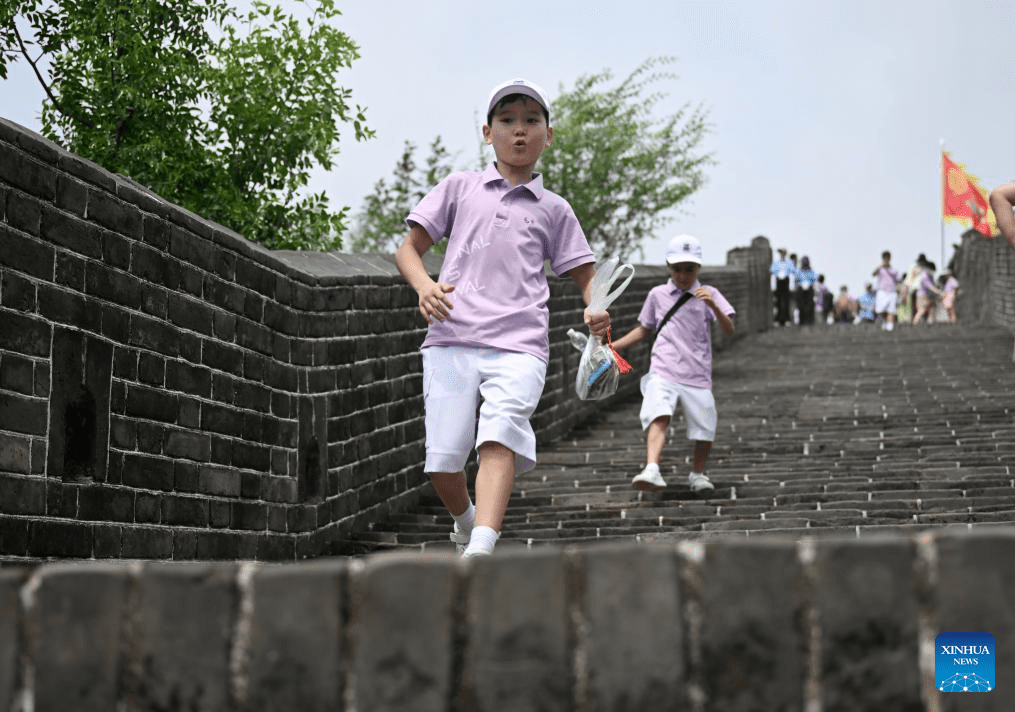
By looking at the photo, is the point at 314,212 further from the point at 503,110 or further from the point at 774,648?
the point at 774,648


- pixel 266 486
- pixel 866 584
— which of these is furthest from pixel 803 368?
pixel 866 584

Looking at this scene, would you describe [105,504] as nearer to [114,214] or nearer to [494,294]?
[114,214]

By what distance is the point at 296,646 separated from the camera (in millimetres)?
2275

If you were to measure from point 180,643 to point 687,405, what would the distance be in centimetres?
619

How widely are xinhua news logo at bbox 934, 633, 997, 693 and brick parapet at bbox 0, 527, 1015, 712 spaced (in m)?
0.02

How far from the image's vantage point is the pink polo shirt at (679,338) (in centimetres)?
836

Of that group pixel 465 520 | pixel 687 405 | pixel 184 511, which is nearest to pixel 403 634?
pixel 465 520

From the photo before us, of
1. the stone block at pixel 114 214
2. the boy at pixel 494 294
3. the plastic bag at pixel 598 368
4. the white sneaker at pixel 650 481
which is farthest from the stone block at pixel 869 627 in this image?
the white sneaker at pixel 650 481

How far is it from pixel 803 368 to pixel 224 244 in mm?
11494

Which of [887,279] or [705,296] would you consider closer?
[705,296]

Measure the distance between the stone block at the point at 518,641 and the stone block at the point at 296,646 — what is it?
→ 0.20 m

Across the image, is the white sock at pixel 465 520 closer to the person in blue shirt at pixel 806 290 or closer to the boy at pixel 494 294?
the boy at pixel 494 294

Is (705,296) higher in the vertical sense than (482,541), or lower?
higher

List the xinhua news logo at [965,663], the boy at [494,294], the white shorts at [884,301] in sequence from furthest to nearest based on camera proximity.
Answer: the white shorts at [884,301], the boy at [494,294], the xinhua news logo at [965,663]
